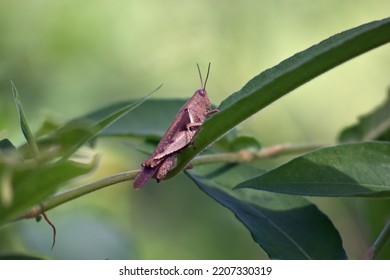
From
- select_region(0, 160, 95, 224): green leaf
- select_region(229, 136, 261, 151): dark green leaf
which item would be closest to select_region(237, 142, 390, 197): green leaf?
select_region(0, 160, 95, 224): green leaf

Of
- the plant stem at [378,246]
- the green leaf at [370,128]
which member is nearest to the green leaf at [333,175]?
the plant stem at [378,246]

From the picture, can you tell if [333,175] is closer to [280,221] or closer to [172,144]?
[280,221]

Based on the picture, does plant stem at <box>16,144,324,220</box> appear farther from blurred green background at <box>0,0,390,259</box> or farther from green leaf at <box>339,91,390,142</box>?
blurred green background at <box>0,0,390,259</box>

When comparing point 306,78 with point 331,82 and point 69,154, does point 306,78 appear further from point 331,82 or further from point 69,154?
point 331,82

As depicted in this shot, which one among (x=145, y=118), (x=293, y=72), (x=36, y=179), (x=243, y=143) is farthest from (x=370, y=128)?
(x=36, y=179)

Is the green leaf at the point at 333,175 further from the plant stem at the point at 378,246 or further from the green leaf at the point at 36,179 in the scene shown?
the green leaf at the point at 36,179
